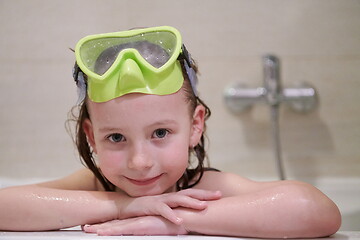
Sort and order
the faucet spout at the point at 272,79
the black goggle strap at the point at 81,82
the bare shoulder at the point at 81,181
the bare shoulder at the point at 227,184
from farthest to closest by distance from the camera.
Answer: the faucet spout at the point at 272,79
the bare shoulder at the point at 81,181
the bare shoulder at the point at 227,184
the black goggle strap at the point at 81,82

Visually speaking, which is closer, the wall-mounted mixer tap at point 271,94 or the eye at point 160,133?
the eye at point 160,133

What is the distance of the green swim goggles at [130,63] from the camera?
0.94 metres

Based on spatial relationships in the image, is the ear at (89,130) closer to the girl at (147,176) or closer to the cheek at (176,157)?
the girl at (147,176)

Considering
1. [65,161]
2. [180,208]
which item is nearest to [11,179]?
[65,161]

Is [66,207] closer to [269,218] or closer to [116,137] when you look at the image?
[116,137]

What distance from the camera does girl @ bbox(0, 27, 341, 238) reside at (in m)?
0.92

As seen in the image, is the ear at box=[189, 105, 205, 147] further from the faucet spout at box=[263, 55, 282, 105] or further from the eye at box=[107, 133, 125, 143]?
the faucet spout at box=[263, 55, 282, 105]

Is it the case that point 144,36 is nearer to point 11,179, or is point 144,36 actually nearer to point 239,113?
point 239,113

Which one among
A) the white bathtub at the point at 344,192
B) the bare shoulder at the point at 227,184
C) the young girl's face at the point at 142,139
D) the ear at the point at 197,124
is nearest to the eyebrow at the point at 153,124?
the young girl's face at the point at 142,139

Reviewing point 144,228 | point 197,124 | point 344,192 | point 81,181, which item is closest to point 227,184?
point 197,124

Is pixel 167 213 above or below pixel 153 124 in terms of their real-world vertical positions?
below

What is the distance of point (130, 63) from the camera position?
3.05 feet

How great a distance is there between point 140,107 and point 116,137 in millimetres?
90

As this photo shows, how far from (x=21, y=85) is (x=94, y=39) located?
1.02 metres
